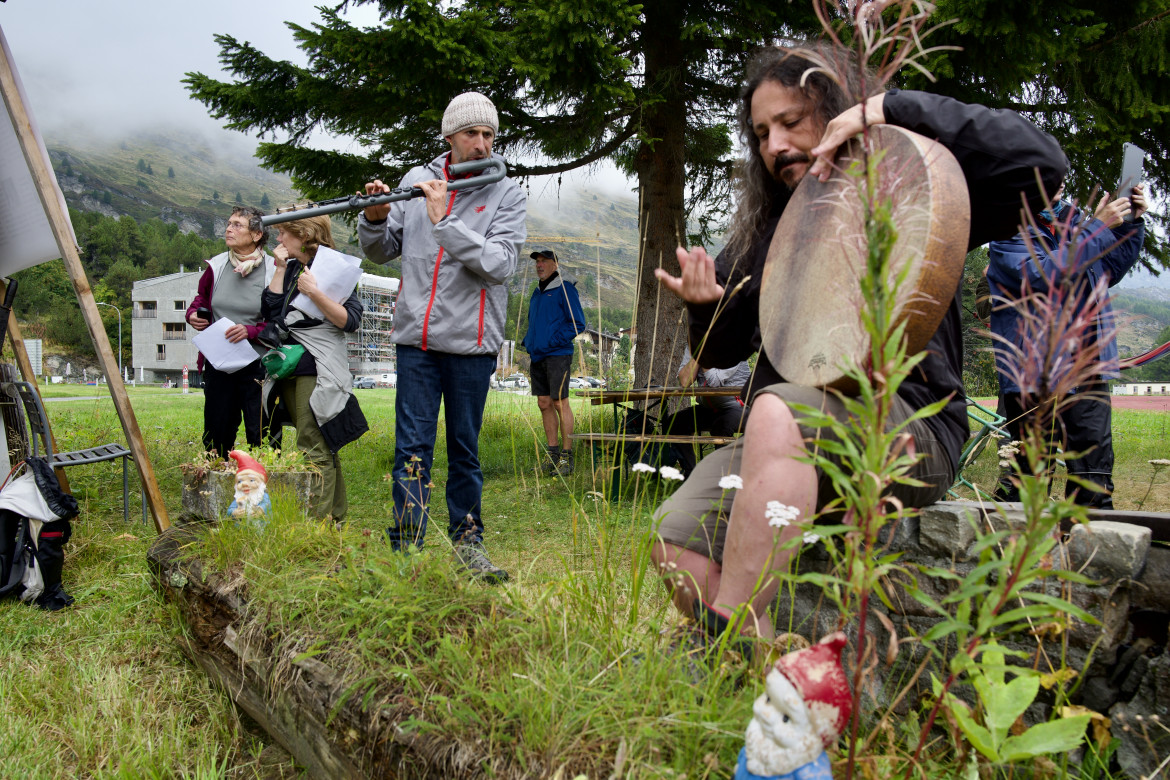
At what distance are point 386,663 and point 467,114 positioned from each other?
94.5 inches

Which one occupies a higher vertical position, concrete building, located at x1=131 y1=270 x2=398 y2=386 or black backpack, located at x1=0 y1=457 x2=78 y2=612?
black backpack, located at x1=0 y1=457 x2=78 y2=612

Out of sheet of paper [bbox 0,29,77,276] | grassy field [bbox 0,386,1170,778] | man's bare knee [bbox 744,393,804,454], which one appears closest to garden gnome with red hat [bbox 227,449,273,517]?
grassy field [bbox 0,386,1170,778]

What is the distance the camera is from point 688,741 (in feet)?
4.10

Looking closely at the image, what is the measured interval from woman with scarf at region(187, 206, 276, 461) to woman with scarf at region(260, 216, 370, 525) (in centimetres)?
27

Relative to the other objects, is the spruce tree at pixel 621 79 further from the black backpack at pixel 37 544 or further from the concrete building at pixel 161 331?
the concrete building at pixel 161 331

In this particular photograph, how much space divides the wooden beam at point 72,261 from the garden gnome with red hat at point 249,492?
0.83 metres

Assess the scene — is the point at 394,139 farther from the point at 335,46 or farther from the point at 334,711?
the point at 334,711

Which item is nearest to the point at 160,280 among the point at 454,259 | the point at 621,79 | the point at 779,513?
the point at 621,79

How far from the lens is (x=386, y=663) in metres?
1.68

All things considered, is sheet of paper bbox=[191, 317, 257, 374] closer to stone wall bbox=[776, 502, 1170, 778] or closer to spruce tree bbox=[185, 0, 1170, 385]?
spruce tree bbox=[185, 0, 1170, 385]

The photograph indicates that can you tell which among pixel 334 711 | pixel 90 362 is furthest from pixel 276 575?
pixel 90 362

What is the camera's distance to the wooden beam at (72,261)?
3.31 metres

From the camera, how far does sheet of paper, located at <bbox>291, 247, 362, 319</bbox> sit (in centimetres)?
399

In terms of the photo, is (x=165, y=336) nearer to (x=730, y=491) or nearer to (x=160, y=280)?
(x=160, y=280)
